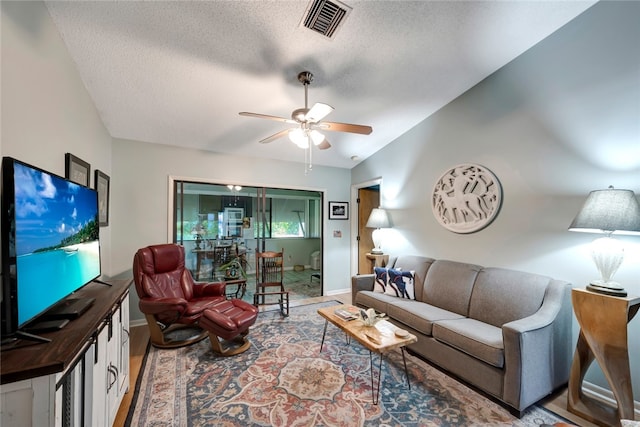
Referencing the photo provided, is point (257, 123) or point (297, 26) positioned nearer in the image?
point (297, 26)

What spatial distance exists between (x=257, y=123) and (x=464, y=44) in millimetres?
2354

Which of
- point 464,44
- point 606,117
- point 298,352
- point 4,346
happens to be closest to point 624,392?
point 606,117

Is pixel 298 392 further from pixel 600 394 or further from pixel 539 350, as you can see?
pixel 600 394

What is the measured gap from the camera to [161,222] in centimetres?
357

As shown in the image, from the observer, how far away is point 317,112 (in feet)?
6.68

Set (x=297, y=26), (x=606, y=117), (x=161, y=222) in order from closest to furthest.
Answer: (x=297, y=26) → (x=606, y=117) → (x=161, y=222)

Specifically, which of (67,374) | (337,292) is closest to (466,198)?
(337,292)

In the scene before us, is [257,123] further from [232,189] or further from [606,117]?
[606,117]

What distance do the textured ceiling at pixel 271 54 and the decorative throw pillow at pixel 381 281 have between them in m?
2.12

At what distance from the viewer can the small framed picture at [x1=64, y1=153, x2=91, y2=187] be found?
184cm

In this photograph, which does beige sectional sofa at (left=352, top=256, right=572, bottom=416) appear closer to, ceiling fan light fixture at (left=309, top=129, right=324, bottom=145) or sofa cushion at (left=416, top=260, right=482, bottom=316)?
sofa cushion at (left=416, top=260, right=482, bottom=316)

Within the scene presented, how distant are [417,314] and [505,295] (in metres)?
0.84

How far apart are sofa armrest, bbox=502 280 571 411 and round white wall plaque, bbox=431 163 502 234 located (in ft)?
2.95

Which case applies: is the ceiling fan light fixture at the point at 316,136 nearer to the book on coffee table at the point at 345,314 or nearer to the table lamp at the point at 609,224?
the book on coffee table at the point at 345,314
